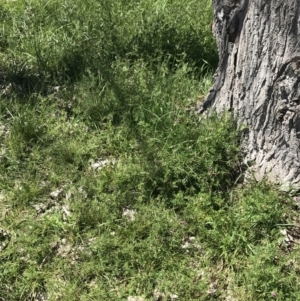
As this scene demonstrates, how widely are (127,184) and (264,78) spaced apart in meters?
1.05

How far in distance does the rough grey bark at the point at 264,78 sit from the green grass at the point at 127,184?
0.14 metres

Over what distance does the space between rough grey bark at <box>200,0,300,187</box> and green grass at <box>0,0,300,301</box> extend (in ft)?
0.45

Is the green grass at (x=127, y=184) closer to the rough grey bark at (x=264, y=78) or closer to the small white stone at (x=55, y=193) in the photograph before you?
the small white stone at (x=55, y=193)

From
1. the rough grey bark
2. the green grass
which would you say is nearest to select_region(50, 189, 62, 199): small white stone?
the green grass

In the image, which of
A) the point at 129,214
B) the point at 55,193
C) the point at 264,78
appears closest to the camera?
the point at 264,78

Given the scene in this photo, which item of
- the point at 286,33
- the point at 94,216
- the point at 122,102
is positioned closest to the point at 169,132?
the point at 122,102

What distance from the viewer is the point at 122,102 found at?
3875 millimetres

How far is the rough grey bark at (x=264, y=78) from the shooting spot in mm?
2979

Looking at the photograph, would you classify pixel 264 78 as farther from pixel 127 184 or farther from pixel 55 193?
pixel 55 193

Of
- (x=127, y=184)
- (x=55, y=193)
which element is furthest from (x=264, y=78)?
(x=55, y=193)

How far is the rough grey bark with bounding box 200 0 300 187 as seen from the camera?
2.98m

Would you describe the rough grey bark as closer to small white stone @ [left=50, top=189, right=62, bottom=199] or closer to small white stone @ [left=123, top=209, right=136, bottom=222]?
small white stone @ [left=123, top=209, right=136, bottom=222]

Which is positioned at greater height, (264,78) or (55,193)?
(264,78)

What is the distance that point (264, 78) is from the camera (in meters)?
3.19
